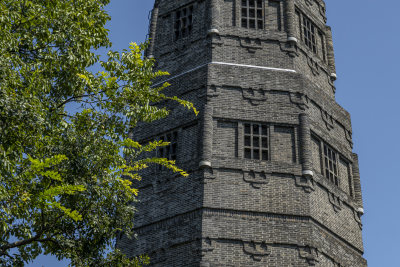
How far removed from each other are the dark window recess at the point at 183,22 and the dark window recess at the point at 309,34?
4.49 metres

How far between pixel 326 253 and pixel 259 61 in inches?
286

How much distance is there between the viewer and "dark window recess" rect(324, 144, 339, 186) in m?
21.4

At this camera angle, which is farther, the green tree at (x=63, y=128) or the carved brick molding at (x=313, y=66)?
the carved brick molding at (x=313, y=66)

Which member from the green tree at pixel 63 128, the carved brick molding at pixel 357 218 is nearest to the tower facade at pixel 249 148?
the carved brick molding at pixel 357 218

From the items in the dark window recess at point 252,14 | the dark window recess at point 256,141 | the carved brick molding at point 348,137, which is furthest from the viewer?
the dark window recess at point 252,14

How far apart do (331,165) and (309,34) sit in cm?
581

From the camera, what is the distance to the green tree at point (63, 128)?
10.5 meters

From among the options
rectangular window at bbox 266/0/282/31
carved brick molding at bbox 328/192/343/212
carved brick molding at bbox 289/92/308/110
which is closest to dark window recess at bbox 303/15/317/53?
rectangular window at bbox 266/0/282/31

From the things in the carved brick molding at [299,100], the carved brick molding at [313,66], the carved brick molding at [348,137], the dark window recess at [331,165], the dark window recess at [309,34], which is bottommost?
the dark window recess at [331,165]

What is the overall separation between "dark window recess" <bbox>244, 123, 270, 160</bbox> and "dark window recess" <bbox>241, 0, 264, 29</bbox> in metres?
4.53

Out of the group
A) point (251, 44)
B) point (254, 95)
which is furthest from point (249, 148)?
point (251, 44)

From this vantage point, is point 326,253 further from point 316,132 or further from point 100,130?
point 100,130

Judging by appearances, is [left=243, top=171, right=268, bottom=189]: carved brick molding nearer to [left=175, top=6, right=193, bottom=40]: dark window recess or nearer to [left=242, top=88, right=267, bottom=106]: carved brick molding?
[left=242, top=88, right=267, bottom=106]: carved brick molding

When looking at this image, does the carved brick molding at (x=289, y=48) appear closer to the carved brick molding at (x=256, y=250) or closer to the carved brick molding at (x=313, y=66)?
the carved brick molding at (x=313, y=66)
